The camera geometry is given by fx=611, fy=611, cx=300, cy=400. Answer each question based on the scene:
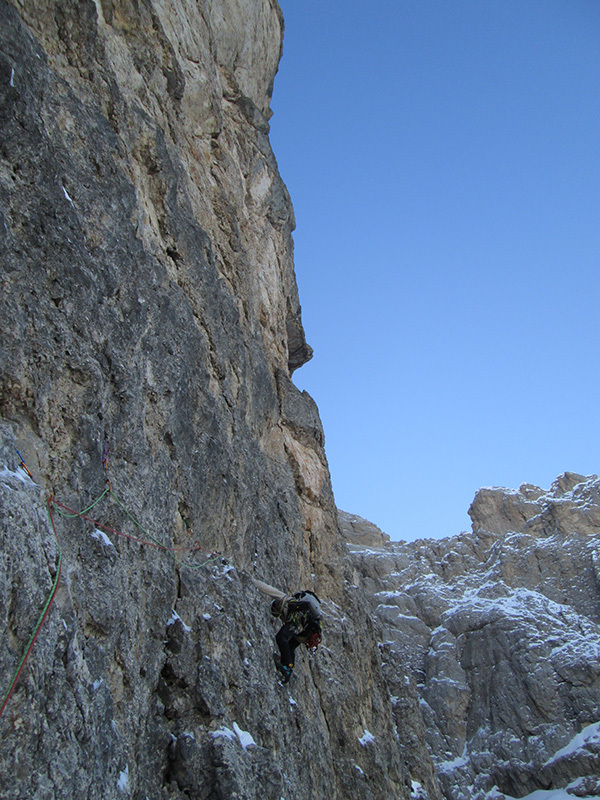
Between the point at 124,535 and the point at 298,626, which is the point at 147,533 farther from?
the point at 298,626

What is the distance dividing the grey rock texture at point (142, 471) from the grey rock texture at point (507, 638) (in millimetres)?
23079

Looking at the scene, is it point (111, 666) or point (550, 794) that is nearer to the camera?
point (111, 666)

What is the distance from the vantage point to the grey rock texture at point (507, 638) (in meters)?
44.1

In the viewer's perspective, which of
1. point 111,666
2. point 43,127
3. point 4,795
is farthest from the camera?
point 43,127

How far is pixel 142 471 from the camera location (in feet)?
29.0

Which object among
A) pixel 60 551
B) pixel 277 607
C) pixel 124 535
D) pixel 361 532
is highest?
pixel 361 532

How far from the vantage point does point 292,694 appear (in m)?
11.0

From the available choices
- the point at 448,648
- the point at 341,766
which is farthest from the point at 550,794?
the point at 341,766

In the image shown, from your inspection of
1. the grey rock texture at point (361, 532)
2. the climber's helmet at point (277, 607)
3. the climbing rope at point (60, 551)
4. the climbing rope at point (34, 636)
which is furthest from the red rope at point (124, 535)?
the grey rock texture at point (361, 532)

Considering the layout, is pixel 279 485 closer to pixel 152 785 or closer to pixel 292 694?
pixel 292 694

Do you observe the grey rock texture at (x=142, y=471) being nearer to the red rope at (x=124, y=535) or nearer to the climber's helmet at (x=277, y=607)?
the red rope at (x=124, y=535)

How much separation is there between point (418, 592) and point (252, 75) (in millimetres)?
49793

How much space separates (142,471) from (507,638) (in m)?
50.7

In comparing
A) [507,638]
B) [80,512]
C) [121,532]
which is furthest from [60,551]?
[507,638]
